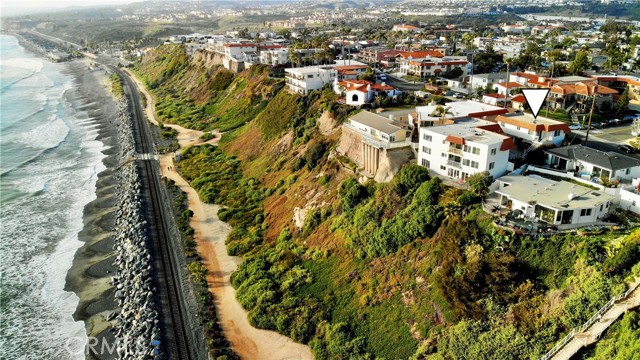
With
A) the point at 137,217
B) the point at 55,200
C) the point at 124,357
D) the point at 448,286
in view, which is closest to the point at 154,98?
the point at 55,200

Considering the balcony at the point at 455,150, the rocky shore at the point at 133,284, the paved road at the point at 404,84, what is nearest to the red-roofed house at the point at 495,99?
the paved road at the point at 404,84

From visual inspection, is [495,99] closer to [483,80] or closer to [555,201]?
[483,80]

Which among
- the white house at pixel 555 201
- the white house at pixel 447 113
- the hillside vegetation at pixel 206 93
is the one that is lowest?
the hillside vegetation at pixel 206 93

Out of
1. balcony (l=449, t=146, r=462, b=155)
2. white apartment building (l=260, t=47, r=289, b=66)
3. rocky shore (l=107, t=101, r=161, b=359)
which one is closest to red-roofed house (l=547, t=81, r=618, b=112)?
balcony (l=449, t=146, r=462, b=155)

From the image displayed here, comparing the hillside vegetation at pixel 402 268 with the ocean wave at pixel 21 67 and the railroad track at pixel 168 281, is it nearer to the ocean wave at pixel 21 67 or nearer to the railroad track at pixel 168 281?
the railroad track at pixel 168 281

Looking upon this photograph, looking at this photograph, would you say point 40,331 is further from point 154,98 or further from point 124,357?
point 154,98

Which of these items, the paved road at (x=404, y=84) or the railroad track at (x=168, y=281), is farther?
the paved road at (x=404, y=84)
